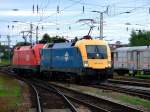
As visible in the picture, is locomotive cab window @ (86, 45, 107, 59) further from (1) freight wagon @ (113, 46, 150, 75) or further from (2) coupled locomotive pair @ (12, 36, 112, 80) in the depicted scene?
(1) freight wagon @ (113, 46, 150, 75)

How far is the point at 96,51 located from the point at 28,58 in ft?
51.8

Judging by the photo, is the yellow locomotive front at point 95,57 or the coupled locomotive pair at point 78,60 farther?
the coupled locomotive pair at point 78,60

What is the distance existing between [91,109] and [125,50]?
35876 mm

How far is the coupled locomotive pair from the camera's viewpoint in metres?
32.7

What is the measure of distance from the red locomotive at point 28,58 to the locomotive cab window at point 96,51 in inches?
490

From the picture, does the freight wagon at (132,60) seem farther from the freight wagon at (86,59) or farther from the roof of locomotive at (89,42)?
the roof of locomotive at (89,42)

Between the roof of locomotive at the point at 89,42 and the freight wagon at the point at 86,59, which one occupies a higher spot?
the roof of locomotive at the point at 89,42

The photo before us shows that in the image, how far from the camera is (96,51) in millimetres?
33531

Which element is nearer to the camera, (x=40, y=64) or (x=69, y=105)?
(x=69, y=105)

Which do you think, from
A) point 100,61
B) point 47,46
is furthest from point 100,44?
point 47,46

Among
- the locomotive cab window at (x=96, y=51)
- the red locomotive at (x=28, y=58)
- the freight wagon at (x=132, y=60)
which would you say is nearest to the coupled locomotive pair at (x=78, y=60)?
the locomotive cab window at (x=96, y=51)

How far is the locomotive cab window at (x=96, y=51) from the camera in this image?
3309 cm

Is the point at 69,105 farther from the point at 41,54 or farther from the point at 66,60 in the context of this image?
the point at 41,54

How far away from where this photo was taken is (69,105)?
1970cm
